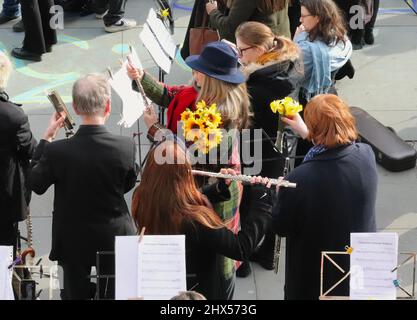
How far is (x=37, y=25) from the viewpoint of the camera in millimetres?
8047

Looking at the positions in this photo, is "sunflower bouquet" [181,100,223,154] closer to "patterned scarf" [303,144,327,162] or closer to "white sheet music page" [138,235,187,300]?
"patterned scarf" [303,144,327,162]

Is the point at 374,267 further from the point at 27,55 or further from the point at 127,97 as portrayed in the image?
the point at 27,55

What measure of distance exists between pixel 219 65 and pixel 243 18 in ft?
5.57

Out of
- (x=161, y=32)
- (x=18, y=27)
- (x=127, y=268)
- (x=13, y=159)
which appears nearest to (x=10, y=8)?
(x=18, y=27)

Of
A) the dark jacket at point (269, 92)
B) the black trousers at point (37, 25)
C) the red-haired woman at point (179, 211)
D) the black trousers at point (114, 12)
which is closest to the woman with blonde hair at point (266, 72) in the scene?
the dark jacket at point (269, 92)

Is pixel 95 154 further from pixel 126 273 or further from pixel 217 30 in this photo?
pixel 217 30

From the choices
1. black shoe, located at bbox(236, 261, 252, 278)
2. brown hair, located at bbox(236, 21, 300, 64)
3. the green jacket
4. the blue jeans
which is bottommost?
black shoe, located at bbox(236, 261, 252, 278)

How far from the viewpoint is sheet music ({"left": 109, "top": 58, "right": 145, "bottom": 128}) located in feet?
16.6

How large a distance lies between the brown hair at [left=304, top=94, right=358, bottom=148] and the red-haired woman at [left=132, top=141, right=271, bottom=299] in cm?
62

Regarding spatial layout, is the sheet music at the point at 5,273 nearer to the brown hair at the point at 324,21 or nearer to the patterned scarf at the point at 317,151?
the patterned scarf at the point at 317,151

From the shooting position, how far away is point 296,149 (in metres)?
6.28

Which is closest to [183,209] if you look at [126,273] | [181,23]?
[126,273]

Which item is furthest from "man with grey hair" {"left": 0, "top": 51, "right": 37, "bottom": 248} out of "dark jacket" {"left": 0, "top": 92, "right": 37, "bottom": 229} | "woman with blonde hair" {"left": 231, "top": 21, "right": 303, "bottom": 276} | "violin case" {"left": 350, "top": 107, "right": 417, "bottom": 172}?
"violin case" {"left": 350, "top": 107, "right": 417, "bottom": 172}

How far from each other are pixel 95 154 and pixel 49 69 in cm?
407
